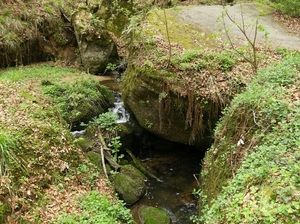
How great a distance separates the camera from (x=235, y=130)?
533cm

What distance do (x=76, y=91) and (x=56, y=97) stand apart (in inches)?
28.0

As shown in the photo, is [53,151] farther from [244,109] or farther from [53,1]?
[53,1]

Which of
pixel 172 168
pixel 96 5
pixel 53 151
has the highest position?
pixel 96 5

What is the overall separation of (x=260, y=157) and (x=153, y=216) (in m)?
3.43

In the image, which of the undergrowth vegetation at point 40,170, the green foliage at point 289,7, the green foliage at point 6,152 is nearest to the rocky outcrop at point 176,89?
the undergrowth vegetation at point 40,170

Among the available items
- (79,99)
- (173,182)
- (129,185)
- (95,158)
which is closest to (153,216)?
(129,185)

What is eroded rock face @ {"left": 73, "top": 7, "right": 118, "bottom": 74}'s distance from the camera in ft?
43.3

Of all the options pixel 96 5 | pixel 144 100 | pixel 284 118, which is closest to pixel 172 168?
pixel 144 100

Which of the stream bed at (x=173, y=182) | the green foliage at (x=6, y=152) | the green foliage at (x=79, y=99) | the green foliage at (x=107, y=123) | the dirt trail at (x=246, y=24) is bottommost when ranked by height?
the stream bed at (x=173, y=182)

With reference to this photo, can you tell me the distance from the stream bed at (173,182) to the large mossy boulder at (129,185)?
195mm

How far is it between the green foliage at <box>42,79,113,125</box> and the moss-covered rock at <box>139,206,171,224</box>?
151 inches

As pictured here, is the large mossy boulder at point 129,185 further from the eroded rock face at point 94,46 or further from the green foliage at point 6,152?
the eroded rock face at point 94,46

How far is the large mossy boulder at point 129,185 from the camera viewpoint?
7.20 meters

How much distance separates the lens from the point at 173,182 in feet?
27.1
